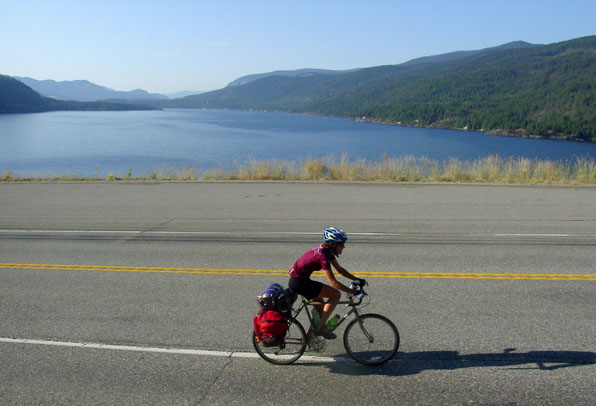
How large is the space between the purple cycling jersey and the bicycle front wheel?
762 mm

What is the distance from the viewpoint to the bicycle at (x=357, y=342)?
5.17 meters

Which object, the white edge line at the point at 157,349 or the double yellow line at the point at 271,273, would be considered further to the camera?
the double yellow line at the point at 271,273

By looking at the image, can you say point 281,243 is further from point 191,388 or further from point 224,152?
point 224,152

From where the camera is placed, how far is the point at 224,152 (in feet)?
187

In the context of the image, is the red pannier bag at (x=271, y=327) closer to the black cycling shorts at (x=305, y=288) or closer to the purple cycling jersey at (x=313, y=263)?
the black cycling shorts at (x=305, y=288)

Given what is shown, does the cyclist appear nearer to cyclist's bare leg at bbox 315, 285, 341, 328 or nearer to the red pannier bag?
cyclist's bare leg at bbox 315, 285, 341, 328

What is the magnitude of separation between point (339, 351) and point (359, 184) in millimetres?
13379

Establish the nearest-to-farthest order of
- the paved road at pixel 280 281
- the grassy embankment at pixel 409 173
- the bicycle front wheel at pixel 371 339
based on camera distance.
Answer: the paved road at pixel 280 281, the bicycle front wheel at pixel 371 339, the grassy embankment at pixel 409 173

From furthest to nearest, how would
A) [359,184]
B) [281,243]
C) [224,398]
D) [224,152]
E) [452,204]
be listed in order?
1. [224,152]
2. [359,184]
3. [452,204]
4. [281,243]
5. [224,398]

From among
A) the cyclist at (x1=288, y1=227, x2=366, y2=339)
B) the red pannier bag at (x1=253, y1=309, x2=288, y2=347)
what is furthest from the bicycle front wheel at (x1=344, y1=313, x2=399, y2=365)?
the red pannier bag at (x1=253, y1=309, x2=288, y2=347)

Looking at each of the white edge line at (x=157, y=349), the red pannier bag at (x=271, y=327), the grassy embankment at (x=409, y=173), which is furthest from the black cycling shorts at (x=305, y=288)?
the grassy embankment at (x=409, y=173)

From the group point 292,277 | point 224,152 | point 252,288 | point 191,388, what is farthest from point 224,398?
point 224,152

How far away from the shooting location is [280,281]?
25.7 feet

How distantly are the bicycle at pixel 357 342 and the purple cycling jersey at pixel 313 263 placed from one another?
382 mm
